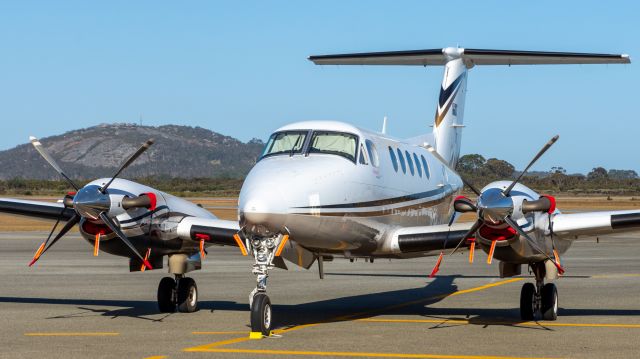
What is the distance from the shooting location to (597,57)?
19688 millimetres

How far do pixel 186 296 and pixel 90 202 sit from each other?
2.67 m

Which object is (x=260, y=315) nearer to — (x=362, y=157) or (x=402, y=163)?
(x=362, y=157)

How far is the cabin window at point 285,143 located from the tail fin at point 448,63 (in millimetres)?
8198

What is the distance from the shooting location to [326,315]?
15.8 m

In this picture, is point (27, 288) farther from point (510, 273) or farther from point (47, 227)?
point (47, 227)

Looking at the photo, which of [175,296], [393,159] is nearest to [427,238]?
[393,159]

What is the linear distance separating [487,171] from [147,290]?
14569 cm

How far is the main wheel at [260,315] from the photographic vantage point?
41.8 feet

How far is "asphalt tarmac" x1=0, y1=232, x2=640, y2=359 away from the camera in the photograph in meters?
11.8

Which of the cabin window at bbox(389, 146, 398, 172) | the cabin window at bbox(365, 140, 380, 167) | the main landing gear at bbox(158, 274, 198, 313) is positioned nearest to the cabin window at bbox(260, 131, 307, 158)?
the cabin window at bbox(365, 140, 380, 167)

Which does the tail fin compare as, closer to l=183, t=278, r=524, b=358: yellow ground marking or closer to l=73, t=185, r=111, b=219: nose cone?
l=183, t=278, r=524, b=358: yellow ground marking

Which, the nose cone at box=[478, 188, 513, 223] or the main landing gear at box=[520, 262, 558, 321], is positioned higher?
the nose cone at box=[478, 188, 513, 223]

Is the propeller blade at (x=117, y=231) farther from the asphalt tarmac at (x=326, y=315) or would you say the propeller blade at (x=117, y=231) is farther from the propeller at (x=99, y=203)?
the asphalt tarmac at (x=326, y=315)

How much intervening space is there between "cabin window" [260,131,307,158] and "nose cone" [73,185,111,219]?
8.67 feet
